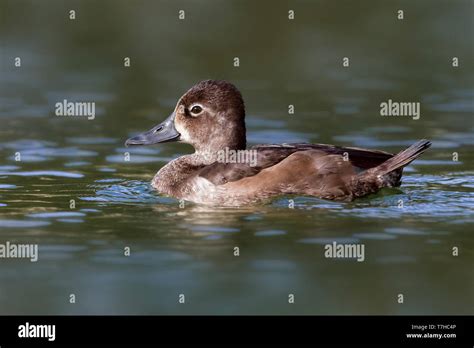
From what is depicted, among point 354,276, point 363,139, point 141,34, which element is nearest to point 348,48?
point 141,34

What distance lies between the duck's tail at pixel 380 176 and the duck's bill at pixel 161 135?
2449 millimetres

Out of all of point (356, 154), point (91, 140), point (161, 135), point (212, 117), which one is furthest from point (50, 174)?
point (356, 154)

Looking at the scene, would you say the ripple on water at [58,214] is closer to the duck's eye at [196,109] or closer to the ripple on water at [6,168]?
the duck's eye at [196,109]

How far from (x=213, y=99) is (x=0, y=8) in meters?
9.27

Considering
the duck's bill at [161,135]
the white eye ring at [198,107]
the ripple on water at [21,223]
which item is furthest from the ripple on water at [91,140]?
the ripple on water at [21,223]

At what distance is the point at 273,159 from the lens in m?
12.1

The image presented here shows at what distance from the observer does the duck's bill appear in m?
13.4

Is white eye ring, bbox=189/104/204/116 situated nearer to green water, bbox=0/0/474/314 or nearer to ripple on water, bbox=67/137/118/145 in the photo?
green water, bbox=0/0/474/314

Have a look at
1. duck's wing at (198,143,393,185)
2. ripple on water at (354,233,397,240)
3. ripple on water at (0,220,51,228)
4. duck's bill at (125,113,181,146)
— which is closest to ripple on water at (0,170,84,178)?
duck's bill at (125,113,181,146)

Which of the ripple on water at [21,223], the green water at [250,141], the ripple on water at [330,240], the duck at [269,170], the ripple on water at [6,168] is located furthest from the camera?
the ripple on water at [6,168]

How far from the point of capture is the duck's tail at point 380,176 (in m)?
11.9

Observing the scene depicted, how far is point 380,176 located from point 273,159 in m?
1.13

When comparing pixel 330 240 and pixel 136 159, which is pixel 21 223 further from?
pixel 136 159

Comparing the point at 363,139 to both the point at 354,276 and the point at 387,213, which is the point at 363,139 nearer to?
the point at 387,213
